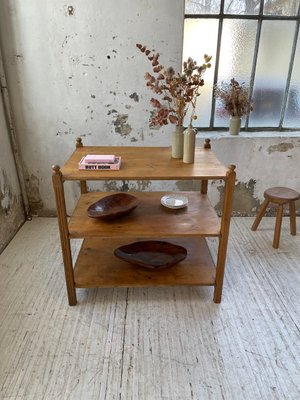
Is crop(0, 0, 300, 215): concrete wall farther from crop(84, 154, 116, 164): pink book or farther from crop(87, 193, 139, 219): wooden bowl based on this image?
crop(84, 154, 116, 164): pink book

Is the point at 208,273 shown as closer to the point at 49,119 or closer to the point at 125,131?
the point at 125,131

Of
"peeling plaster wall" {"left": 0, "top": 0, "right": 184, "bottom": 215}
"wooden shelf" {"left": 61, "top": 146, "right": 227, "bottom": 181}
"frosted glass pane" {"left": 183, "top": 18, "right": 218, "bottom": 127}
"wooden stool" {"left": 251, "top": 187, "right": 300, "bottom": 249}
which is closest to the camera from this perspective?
"wooden shelf" {"left": 61, "top": 146, "right": 227, "bottom": 181}

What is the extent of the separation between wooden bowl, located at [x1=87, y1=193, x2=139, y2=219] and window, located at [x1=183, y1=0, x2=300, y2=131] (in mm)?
1126

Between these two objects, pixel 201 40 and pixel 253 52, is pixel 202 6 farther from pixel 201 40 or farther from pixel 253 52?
pixel 253 52

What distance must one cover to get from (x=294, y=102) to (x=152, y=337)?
87.4 inches

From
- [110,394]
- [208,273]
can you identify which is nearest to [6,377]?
[110,394]

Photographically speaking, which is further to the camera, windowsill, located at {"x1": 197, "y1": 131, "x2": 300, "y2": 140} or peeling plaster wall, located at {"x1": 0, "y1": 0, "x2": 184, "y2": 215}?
windowsill, located at {"x1": 197, "y1": 131, "x2": 300, "y2": 140}

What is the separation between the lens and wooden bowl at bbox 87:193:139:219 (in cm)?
176

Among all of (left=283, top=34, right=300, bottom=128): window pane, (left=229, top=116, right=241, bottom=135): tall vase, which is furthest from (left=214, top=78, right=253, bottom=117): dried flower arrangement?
(left=283, top=34, right=300, bottom=128): window pane

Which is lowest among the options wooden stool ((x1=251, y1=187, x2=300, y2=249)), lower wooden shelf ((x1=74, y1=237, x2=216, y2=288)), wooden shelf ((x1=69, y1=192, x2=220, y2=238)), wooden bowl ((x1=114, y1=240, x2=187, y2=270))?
lower wooden shelf ((x1=74, y1=237, x2=216, y2=288))

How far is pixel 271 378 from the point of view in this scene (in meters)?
1.40

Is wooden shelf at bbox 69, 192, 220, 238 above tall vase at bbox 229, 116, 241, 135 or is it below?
below

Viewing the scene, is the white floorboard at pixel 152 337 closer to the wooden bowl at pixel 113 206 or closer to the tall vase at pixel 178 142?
the wooden bowl at pixel 113 206

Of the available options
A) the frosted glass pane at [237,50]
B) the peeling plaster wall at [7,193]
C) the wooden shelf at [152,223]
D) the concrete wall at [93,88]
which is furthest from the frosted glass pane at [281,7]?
the peeling plaster wall at [7,193]
